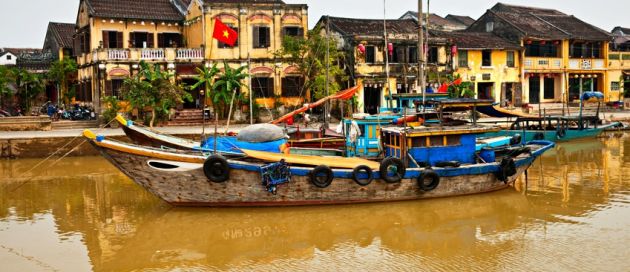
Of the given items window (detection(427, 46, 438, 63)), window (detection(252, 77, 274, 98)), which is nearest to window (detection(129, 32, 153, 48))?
window (detection(252, 77, 274, 98))

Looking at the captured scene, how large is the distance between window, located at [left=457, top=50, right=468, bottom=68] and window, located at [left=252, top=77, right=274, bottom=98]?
437 inches

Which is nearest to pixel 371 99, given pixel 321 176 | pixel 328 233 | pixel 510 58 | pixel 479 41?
pixel 479 41

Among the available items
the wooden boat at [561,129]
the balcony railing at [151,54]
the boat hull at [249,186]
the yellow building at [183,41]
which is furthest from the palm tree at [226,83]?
the boat hull at [249,186]

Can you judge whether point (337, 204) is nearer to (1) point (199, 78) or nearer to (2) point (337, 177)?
(2) point (337, 177)

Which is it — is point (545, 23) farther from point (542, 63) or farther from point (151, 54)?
point (151, 54)

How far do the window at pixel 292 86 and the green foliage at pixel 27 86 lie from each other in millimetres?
13275

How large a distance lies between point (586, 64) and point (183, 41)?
24515 millimetres

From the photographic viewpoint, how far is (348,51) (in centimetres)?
3256

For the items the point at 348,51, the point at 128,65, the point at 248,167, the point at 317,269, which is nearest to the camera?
the point at 317,269

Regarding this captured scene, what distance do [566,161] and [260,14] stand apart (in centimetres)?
1581

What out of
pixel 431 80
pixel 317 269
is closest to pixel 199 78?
pixel 431 80

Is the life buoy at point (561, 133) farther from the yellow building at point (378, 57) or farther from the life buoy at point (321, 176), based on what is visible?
the life buoy at point (321, 176)

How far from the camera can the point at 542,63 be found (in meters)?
38.5

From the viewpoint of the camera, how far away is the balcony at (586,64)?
3931 centimetres
